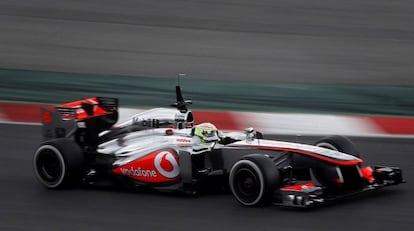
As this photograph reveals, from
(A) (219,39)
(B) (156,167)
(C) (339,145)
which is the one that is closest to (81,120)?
(B) (156,167)

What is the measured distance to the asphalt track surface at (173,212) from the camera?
7.59 metres

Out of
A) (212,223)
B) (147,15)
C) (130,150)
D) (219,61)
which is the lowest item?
(212,223)

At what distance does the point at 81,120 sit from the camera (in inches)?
375

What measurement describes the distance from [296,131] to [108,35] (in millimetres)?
6494

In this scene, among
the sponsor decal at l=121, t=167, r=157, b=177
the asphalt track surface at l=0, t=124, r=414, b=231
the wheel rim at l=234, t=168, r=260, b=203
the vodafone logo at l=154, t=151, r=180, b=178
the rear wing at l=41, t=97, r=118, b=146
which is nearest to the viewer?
the asphalt track surface at l=0, t=124, r=414, b=231

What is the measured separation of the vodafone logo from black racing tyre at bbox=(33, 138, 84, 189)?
2.99 ft

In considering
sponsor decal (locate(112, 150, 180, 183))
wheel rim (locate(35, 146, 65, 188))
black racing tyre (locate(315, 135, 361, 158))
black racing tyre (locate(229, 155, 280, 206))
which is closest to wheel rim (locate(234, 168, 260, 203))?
black racing tyre (locate(229, 155, 280, 206))

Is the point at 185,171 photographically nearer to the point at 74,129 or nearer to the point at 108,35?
the point at 74,129

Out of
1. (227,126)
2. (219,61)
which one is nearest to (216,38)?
(219,61)

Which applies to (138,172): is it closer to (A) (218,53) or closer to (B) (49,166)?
(B) (49,166)

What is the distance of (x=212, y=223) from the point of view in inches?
303

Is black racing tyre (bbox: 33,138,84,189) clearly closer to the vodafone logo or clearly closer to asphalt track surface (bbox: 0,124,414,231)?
asphalt track surface (bbox: 0,124,414,231)

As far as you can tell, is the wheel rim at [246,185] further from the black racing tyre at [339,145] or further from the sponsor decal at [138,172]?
the black racing tyre at [339,145]

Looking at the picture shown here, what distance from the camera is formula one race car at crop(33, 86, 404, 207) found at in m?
8.05
